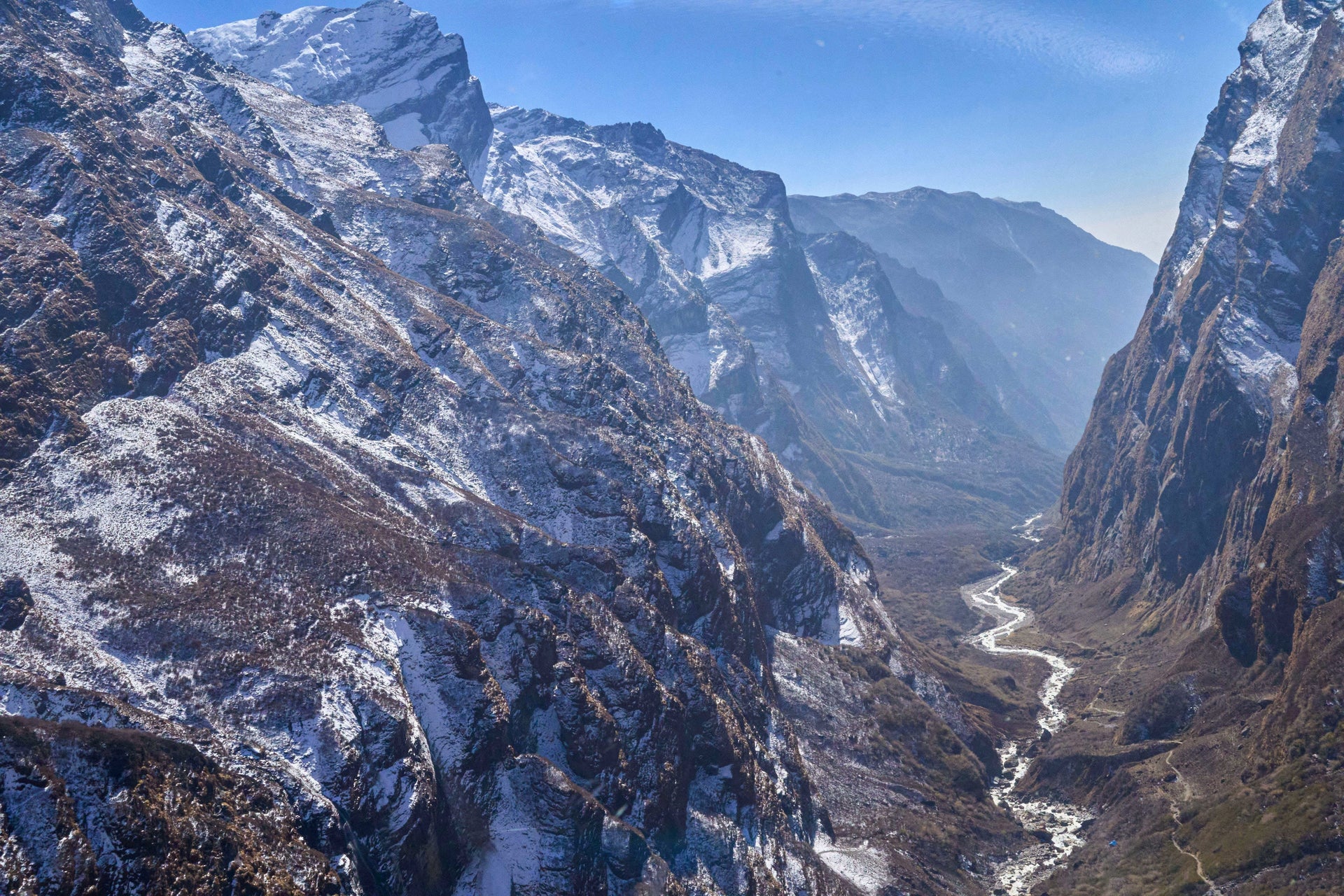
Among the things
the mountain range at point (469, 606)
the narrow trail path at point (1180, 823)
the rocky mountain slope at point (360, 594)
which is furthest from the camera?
the narrow trail path at point (1180, 823)

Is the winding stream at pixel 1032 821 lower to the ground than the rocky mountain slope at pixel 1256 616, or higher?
lower

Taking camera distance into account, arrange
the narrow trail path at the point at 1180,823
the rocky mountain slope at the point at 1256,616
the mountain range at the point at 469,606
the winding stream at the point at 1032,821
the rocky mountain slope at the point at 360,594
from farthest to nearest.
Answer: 1. the winding stream at the point at 1032,821
2. the rocky mountain slope at the point at 1256,616
3. the narrow trail path at the point at 1180,823
4. the mountain range at the point at 469,606
5. the rocky mountain slope at the point at 360,594

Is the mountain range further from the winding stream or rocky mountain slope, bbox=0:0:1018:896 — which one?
the winding stream

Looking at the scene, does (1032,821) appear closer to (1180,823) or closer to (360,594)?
(1180,823)

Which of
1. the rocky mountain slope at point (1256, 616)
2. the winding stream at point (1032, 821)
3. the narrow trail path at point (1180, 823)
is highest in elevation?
the rocky mountain slope at point (1256, 616)

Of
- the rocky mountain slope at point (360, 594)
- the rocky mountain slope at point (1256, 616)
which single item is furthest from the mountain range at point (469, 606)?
the rocky mountain slope at point (1256, 616)

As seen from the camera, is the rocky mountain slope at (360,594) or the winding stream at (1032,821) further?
the winding stream at (1032,821)

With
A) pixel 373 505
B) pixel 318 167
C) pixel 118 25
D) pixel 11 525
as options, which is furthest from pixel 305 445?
pixel 118 25

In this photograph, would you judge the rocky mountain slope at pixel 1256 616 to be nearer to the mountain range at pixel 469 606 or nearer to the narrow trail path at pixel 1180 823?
the narrow trail path at pixel 1180 823
